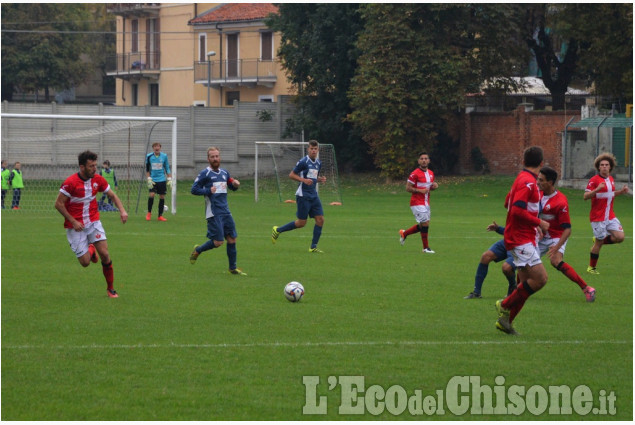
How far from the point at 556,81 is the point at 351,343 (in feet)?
133

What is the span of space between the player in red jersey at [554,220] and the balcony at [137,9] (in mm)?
52637

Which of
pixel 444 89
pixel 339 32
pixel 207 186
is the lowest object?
pixel 207 186

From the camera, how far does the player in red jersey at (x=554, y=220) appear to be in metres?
10.2

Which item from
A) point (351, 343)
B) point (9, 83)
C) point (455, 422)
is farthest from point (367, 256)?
point (9, 83)

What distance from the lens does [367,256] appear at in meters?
17.1

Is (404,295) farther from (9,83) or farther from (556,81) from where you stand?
(9,83)

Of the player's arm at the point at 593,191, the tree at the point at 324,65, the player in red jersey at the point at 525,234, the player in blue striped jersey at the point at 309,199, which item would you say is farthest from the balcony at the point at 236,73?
the player in red jersey at the point at 525,234

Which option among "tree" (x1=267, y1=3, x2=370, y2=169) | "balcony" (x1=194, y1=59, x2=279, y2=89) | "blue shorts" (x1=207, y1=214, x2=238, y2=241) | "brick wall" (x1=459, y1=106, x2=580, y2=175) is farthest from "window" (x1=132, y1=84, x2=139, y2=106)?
"blue shorts" (x1=207, y1=214, x2=238, y2=241)

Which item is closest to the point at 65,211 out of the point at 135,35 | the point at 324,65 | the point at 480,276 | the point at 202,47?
the point at 480,276

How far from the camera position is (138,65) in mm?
62625

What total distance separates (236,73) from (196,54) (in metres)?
3.96

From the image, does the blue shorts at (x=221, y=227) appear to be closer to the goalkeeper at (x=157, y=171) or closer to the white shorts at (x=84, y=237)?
the white shorts at (x=84, y=237)

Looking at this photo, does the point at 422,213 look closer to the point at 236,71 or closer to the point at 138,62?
the point at 236,71

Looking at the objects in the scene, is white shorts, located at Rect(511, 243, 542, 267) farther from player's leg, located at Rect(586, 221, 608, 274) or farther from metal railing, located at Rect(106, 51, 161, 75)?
metal railing, located at Rect(106, 51, 161, 75)
